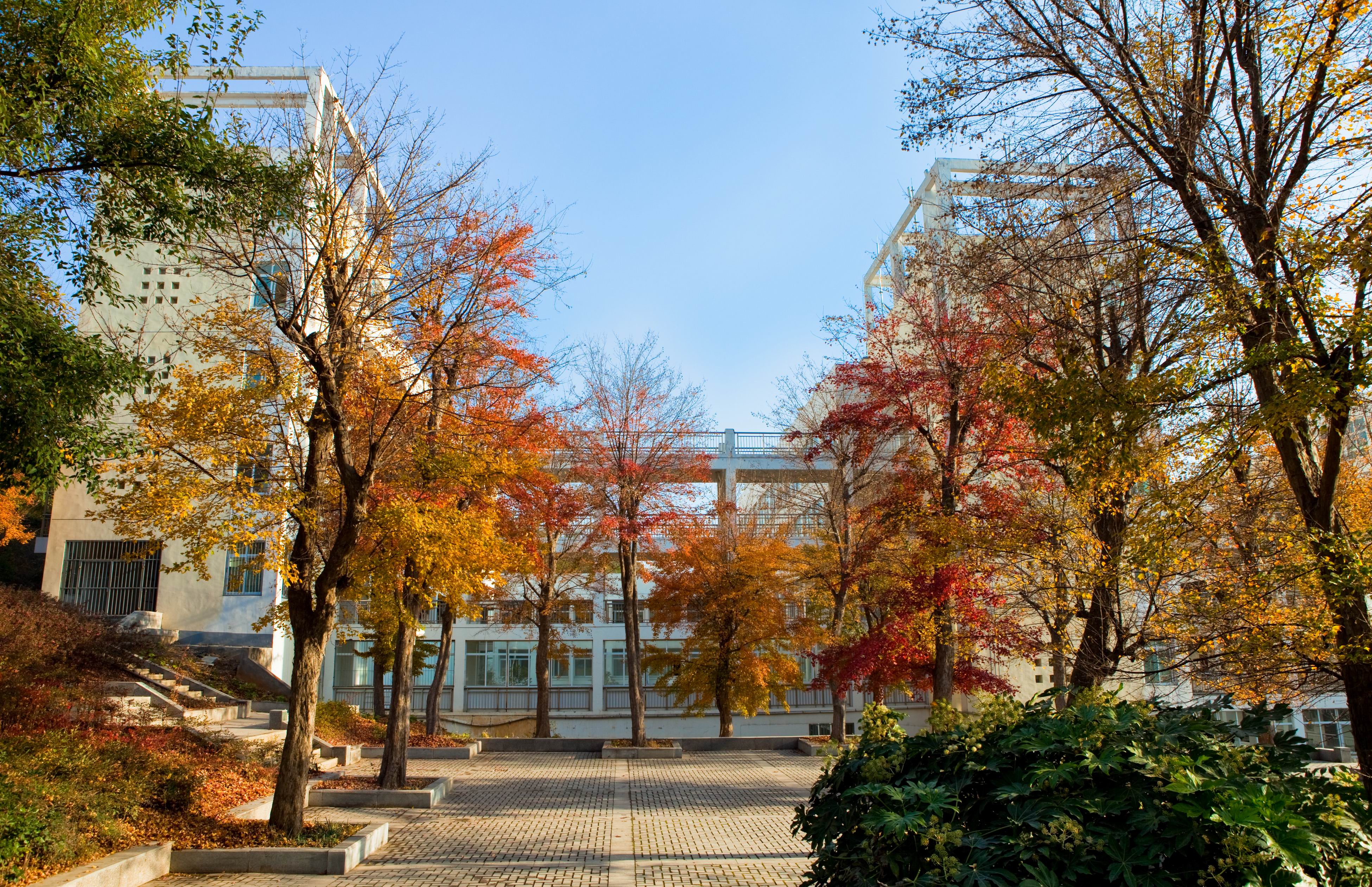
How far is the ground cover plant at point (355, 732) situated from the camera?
18500 millimetres

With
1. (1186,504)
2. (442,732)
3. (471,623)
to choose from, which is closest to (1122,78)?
(1186,504)

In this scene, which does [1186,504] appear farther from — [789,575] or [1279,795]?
[789,575]

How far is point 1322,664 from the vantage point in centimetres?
722

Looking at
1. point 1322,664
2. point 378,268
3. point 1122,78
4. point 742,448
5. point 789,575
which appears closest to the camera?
point 1322,664

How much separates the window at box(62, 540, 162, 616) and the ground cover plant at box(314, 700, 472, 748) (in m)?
9.10

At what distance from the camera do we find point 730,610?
2250cm

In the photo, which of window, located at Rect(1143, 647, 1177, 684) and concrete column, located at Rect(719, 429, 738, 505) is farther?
concrete column, located at Rect(719, 429, 738, 505)

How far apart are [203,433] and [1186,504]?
10462mm

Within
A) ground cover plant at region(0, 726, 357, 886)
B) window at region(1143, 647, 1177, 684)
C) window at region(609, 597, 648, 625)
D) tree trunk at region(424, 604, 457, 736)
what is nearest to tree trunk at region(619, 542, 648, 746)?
tree trunk at region(424, 604, 457, 736)

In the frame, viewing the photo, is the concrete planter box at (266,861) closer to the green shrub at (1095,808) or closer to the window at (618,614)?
the green shrub at (1095,808)

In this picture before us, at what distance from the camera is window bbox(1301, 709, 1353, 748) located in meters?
23.1

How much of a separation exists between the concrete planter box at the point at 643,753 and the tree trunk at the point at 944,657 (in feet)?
23.3

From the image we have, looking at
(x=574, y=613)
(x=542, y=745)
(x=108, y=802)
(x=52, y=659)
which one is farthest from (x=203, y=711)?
(x=574, y=613)

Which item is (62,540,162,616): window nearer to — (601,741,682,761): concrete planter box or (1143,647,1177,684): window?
(601,741,682,761): concrete planter box
